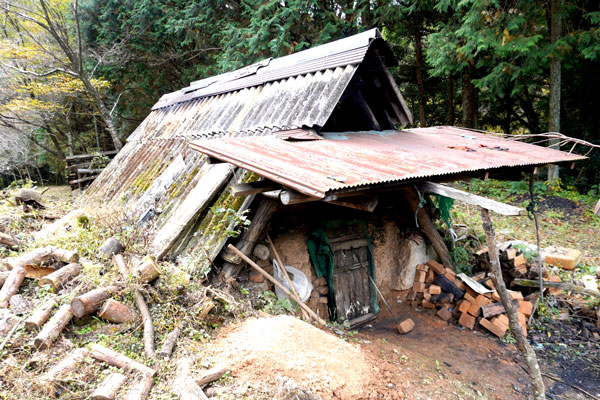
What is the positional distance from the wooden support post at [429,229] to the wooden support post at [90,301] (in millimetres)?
5007

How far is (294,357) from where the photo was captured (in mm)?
3250

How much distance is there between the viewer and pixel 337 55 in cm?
572

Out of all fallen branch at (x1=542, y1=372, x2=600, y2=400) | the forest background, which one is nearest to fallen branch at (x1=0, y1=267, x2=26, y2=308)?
fallen branch at (x1=542, y1=372, x2=600, y2=400)

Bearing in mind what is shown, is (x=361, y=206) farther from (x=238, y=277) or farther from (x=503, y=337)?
(x=503, y=337)

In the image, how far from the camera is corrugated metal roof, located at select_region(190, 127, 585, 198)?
3207mm

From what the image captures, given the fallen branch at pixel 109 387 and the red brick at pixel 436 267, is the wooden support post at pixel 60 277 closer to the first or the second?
the fallen branch at pixel 109 387

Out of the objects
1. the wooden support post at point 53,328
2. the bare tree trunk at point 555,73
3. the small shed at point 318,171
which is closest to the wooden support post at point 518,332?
the small shed at point 318,171

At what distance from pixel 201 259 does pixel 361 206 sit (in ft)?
7.17

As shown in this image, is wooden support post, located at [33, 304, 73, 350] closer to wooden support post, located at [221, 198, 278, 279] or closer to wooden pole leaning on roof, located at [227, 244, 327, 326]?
wooden support post, located at [221, 198, 278, 279]

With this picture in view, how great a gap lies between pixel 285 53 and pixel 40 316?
1187 centimetres

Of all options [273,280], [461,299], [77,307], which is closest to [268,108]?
[273,280]

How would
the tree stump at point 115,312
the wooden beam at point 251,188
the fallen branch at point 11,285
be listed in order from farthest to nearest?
the fallen branch at point 11,285
the wooden beam at point 251,188
the tree stump at point 115,312

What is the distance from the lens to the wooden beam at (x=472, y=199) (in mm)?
3245

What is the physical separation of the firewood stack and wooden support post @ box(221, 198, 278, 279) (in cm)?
367
